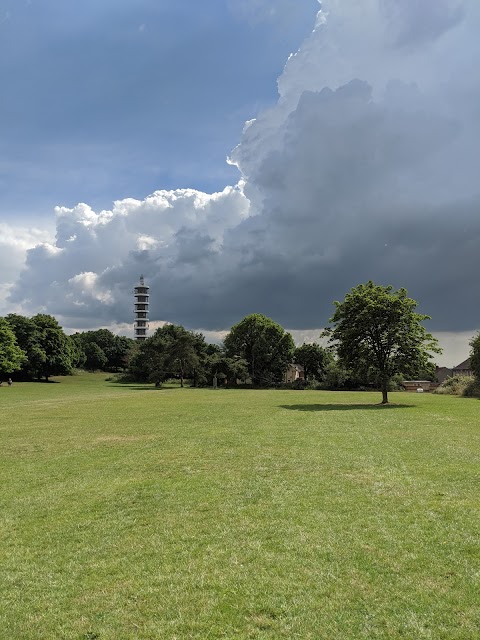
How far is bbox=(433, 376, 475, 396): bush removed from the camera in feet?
169

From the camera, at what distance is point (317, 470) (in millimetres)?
11633

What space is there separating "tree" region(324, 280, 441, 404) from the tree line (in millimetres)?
74

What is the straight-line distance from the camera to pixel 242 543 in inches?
272

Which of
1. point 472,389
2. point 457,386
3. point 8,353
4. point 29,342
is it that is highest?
point 29,342

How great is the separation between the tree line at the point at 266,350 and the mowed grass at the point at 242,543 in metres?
21.8

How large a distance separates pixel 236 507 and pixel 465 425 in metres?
16.5

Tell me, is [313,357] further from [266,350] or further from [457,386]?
[457,386]

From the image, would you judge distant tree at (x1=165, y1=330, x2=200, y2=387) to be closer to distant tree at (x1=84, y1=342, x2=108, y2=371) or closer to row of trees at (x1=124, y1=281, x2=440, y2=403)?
row of trees at (x1=124, y1=281, x2=440, y2=403)

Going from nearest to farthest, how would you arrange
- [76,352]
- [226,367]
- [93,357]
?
[226,367] < [76,352] < [93,357]

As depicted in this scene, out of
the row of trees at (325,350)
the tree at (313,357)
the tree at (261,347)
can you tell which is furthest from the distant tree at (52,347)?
the tree at (313,357)

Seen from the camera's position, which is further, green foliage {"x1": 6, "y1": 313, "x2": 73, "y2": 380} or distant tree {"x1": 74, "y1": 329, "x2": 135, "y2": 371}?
distant tree {"x1": 74, "y1": 329, "x2": 135, "y2": 371}

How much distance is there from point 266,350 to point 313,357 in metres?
14.4

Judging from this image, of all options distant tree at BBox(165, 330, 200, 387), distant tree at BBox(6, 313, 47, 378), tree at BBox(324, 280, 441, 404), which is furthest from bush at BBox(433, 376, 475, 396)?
distant tree at BBox(6, 313, 47, 378)

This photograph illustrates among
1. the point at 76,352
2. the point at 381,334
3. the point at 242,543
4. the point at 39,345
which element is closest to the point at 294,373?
the point at 76,352
